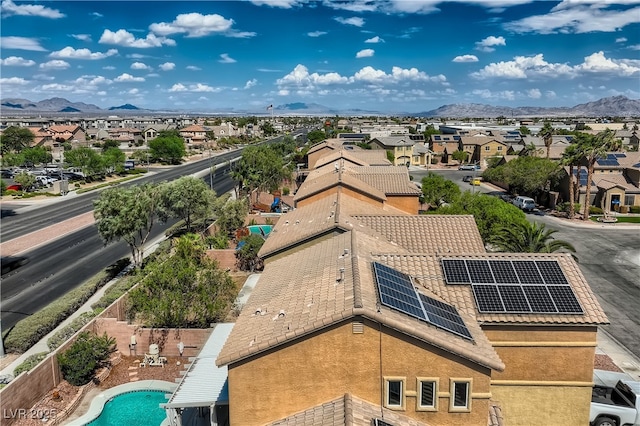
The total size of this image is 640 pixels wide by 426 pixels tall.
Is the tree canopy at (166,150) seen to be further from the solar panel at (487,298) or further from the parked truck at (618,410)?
the parked truck at (618,410)

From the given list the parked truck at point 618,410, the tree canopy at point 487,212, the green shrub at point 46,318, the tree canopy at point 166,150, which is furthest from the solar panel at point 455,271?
the tree canopy at point 166,150

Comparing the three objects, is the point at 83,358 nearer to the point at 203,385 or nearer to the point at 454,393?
the point at 203,385

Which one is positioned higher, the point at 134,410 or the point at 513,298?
the point at 513,298

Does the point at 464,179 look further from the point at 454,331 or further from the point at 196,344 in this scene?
the point at 454,331

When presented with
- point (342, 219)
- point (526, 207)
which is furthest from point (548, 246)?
point (526, 207)

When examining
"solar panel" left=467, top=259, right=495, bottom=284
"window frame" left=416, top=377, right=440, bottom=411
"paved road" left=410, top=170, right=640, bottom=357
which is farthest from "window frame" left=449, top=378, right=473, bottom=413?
"paved road" left=410, top=170, right=640, bottom=357

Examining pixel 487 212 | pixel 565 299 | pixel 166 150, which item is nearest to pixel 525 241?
pixel 487 212
